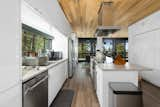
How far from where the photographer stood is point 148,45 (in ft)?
19.9

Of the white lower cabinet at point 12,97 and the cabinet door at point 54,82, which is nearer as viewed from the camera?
the white lower cabinet at point 12,97

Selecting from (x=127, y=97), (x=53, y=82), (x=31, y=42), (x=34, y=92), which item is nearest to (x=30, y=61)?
(x=53, y=82)

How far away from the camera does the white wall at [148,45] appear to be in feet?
17.7

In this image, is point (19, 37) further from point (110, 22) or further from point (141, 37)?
point (141, 37)

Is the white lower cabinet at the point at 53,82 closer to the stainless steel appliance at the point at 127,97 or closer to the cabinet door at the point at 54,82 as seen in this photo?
the cabinet door at the point at 54,82

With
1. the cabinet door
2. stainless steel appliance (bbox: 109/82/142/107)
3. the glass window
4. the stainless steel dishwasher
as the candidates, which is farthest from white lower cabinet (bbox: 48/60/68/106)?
stainless steel appliance (bbox: 109/82/142/107)

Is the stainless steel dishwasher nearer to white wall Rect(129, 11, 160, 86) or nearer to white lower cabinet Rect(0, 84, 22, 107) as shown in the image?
white lower cabinet Rect(0, 84, 22, 107)

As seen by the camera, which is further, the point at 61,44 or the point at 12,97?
the point at 61,44

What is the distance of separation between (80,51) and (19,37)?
14.9m

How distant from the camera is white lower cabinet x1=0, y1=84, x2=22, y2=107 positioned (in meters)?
1.40

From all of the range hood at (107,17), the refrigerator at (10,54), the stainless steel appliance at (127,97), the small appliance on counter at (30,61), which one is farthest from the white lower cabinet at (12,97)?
the range hood at (107,17)

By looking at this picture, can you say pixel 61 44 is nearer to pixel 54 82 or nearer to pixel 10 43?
pixel 54 82

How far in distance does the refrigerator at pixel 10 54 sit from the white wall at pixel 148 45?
190 inches

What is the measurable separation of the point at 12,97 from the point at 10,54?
17.4 inches
